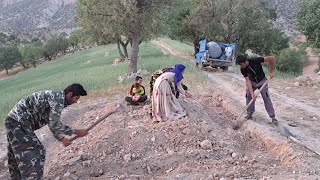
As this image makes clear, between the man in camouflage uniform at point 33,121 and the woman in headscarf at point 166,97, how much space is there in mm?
3188

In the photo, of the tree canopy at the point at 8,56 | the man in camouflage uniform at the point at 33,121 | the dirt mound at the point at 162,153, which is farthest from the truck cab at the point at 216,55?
the tree canopy at the point at 8,56

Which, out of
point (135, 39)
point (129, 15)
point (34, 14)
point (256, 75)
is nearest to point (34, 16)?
point (34, 14)

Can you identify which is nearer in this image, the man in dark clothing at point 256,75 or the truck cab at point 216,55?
the man in dark clothing at point 256,75

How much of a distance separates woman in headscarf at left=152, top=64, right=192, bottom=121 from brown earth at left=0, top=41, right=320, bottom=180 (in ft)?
0.97

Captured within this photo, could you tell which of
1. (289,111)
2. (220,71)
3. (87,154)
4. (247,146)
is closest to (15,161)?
(87,154)

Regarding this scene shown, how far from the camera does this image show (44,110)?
4.86 metres

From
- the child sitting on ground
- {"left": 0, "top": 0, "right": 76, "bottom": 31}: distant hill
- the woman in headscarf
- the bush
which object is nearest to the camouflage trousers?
the woman in headscarf

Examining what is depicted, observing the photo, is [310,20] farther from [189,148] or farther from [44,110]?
[44,110]

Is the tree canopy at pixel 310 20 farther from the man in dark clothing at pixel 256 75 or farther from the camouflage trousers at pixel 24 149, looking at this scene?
the camouflage trousers at pixel 24 149

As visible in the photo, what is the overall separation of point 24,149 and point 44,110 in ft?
1.91

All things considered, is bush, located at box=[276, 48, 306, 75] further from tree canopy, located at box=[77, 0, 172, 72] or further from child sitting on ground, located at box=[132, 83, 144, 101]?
child sitting on ground, located at box=[132, 83, 144, 101]

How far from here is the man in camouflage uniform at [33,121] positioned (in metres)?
4.78

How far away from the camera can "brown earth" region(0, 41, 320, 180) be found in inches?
228

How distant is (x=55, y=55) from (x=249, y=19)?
1914 inches
